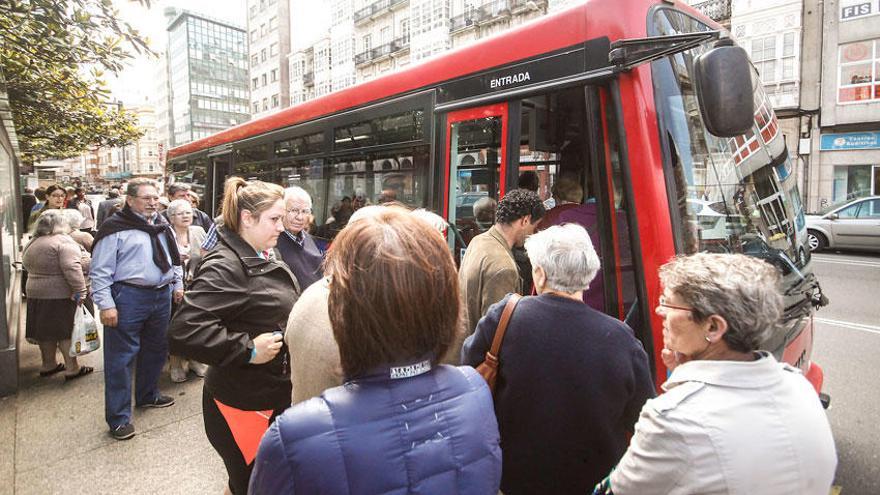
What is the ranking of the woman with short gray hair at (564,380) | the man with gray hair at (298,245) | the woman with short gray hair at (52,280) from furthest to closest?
the woman with short gray hair at (52,280)
the man with gray hair at (298,245)
the woman with short gray hair at (564,380)

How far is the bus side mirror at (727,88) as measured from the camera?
244 centimetres

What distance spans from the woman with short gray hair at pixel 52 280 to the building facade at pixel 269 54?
50.8 metres

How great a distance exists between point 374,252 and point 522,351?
101cm

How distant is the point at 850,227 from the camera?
13.1 meters

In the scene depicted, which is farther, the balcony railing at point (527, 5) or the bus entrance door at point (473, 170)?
the balcony railing at point (527, 5)

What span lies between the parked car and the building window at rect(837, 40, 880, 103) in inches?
409

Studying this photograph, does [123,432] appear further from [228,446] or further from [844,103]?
[844,103]

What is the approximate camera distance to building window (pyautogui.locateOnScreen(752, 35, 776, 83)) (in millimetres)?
22000

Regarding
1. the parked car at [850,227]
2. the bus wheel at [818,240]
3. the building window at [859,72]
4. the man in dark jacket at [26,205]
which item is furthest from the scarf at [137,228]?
the building window at [859,72]

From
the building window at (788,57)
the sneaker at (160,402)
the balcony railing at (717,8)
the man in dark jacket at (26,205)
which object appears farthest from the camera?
the balcony railing at (717,8)

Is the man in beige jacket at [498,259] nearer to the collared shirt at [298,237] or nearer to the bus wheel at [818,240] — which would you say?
the collared shirt at [298,237]

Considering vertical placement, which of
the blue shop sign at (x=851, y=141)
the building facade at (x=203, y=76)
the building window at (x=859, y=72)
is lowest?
the blue shop sign at (x=851, y=141)

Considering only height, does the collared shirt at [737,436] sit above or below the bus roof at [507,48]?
below

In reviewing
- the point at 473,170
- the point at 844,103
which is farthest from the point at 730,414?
the point at 844,103
